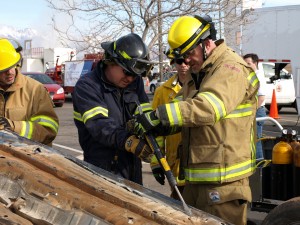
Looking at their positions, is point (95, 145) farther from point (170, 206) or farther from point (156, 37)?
point (156, 37)

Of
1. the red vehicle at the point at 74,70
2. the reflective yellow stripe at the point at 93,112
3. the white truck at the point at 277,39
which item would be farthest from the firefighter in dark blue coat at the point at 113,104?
the red vehicle at the point at 74,70

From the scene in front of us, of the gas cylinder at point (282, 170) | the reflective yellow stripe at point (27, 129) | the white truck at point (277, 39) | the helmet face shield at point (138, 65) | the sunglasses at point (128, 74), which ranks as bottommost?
the gas cylinder at point (282, 170)

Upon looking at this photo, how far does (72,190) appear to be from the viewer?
278 centimetres

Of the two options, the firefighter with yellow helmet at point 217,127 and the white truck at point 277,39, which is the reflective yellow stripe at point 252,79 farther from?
the white truck at point 277,39

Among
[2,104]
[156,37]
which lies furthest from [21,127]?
[156,37]

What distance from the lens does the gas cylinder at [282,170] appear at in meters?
4.75

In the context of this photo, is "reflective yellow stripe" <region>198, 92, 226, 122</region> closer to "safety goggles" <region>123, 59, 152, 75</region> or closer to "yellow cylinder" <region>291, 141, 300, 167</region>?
"safety goggles" <region>123, 59, 152, 75</region>

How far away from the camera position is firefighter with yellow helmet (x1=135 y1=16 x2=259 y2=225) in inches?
127

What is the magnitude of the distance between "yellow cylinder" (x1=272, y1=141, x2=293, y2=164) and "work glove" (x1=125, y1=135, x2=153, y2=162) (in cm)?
164

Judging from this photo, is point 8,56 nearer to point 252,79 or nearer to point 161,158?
point 161,158

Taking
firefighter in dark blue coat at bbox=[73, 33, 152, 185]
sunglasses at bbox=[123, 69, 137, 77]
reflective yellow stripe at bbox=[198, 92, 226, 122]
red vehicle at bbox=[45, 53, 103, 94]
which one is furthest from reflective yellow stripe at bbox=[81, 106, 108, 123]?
red vehicle at bbox=[45, 53, 103, 94]

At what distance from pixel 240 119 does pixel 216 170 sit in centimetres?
32

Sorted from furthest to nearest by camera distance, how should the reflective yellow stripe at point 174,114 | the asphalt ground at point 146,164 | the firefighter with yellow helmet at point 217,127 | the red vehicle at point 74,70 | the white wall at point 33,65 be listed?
the white wall at point 33,65 < the red vehicle at point 74,70 < the asphalt ground at point 146,164 < the firefighter with yellow helmet at point 217,127 < the reflective yellow stripe at point 174,114

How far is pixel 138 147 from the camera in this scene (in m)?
3.43
